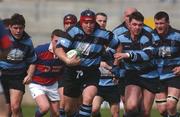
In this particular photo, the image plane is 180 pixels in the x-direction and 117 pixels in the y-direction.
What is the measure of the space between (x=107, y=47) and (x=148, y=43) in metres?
0.89

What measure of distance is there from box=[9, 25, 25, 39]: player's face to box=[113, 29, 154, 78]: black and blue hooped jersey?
1.84 metres

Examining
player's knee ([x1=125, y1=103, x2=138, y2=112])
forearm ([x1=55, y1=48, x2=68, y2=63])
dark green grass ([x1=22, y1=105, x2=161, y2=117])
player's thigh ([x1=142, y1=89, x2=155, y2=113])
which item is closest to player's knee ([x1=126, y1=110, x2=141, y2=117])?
player's knee ([x1=125, y1=103, x2=138, y2=112])

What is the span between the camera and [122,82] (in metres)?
14.6

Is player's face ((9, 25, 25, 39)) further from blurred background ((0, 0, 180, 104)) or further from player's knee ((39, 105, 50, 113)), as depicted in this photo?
blurred background ((0, 0, 180, 104))

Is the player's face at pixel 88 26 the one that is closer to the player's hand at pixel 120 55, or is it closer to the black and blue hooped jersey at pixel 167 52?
the player's hand at pixel 120 55

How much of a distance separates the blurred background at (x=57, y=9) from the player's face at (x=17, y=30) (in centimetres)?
696

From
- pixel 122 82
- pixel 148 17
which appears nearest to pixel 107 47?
pixel 122 82

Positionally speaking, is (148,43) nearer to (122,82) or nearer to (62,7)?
(122,82)

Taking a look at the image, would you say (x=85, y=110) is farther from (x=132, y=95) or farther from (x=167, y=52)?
(x=167, y=52)

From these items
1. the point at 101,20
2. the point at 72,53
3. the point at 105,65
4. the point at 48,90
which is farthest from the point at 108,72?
the point at 72,53

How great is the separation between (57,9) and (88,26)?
28.4ft

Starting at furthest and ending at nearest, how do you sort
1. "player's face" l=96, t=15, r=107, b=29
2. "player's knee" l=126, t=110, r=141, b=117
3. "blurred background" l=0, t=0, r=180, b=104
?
1. "blurred background" l=0, t=0, r=180, b=104
2. "player's face" l=96, t=15, r=107, b=29
3. "player's knee" l=126, t=110, r=141, b=117

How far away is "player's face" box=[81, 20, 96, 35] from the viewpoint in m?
13.2

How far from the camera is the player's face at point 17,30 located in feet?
47.6
